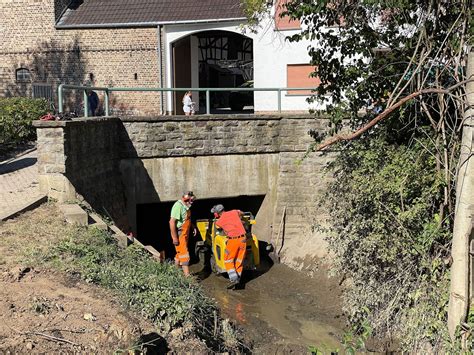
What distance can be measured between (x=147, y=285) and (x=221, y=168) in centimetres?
836

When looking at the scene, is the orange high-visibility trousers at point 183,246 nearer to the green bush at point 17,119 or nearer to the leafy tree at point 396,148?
the leafy tree at point 396,148

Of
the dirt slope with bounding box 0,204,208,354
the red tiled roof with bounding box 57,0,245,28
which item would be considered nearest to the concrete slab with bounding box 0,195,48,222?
the dirt slope with bounding box 0,204,208,354

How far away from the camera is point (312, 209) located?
1593 centimetres

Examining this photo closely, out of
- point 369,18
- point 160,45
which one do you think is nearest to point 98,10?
point 160,45

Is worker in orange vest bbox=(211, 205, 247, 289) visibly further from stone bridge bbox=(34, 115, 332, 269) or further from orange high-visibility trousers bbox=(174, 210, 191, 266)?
stone bridge bbox=(34, 115, 332, 269)

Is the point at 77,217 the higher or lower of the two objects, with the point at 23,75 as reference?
lower

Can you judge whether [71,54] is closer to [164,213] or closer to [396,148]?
[164,213]

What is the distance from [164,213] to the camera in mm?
17875

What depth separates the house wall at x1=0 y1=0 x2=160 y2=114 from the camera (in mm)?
22672

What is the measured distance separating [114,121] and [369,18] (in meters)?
7.16

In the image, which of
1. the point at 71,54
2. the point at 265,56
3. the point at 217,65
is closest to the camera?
the point at 265,56

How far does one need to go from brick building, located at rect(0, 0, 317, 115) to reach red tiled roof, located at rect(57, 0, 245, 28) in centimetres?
4

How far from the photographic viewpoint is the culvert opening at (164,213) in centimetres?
1667

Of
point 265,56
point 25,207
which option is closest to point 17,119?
point 25,207
